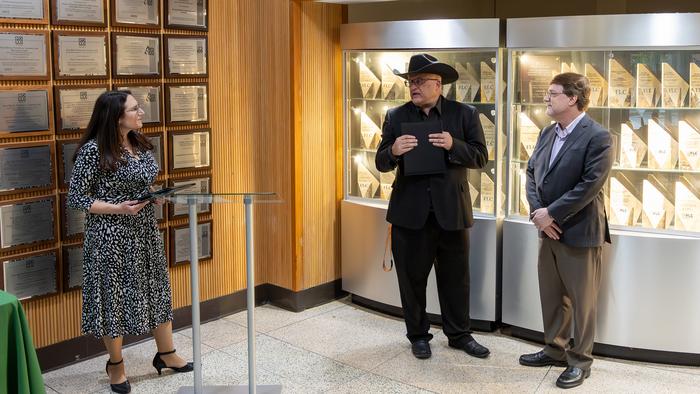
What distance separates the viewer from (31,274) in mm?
4273

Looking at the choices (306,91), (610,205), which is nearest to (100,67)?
(306,91)

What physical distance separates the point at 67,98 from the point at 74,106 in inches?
2.4

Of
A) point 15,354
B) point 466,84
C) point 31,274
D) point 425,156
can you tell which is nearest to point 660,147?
point 466,84

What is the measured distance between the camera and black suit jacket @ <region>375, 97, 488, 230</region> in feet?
14.6

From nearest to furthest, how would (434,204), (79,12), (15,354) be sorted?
(15,354), (79,12), (434,204)

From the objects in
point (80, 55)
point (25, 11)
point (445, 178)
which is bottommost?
point (445, 178)

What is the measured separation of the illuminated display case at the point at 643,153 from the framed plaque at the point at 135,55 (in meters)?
2.20

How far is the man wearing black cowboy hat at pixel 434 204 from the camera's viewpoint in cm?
444

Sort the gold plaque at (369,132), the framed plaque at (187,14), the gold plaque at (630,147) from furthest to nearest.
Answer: the gold plaque at (369,132)
the framed plaque at (187,14)
the gold plaque at (630,147)

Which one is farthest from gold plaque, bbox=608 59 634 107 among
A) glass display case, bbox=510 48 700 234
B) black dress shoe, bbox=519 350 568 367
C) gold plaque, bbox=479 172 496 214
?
black dress shoe, bbox=519 350 568 367

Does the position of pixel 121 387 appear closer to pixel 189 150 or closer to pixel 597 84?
pixel 189 150

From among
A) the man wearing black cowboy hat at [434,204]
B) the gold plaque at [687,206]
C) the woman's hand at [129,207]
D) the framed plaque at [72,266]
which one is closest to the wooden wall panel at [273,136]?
the framed plaque at [72,266]

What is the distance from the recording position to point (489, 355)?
464cm

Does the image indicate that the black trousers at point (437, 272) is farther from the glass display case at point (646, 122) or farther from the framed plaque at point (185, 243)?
the framed plaque at point (185, 243)
